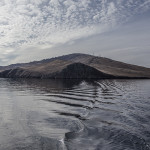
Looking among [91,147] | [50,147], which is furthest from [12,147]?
[91,147]

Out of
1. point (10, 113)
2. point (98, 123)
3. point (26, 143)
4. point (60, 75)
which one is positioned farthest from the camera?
point (60, 75)

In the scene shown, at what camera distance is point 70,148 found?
9.89 meters

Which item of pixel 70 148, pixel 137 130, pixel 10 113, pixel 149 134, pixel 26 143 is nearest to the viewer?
pixel 70 148

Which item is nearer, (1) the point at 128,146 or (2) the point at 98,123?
(1) the point at 128,146

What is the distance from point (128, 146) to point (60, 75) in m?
86.3

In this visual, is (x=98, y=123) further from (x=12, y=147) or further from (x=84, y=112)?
(x=12, y=147)

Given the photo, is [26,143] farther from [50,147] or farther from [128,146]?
[128,146]

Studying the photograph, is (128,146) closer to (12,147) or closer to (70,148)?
(70,148)

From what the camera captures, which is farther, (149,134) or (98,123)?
(98,123)

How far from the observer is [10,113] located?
59.9 ft

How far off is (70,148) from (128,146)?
10.2 feet

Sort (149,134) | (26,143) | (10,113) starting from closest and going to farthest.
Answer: (26,143) < (149,134) < (10,113)

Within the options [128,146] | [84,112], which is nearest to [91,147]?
[128,146]

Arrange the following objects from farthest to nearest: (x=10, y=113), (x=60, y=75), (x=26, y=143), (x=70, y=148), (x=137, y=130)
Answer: (x=60, y=75) < (x=10, y=113) < (x=137, y=130) < (x=26, y=143) < (x=70, y=148)
